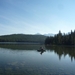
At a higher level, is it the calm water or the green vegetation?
the green vegetation

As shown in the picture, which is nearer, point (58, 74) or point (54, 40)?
point (58, 74)

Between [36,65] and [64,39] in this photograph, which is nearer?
[36,65]

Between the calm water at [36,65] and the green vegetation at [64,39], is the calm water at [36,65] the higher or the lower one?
the lower one

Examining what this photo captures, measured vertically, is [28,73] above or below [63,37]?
below

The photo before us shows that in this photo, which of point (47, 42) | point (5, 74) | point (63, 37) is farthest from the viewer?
point (47, 42)

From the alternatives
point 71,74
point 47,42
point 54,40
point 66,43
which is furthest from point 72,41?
point 71,74

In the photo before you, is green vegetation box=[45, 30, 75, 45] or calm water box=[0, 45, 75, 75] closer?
calm water box=[0, 45, 75, 75]

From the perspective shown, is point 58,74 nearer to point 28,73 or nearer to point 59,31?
point 28,73

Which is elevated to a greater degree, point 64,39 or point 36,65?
point 64,39

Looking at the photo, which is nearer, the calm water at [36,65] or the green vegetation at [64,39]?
the calm water at [36,65]

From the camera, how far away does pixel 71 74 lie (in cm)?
2522

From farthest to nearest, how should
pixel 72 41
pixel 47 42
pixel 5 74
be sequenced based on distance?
pixel 47 42
pixel 72 41
pixel 5 74

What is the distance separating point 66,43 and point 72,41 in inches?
300

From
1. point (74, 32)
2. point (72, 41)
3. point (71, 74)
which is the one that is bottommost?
point (71, 74)
